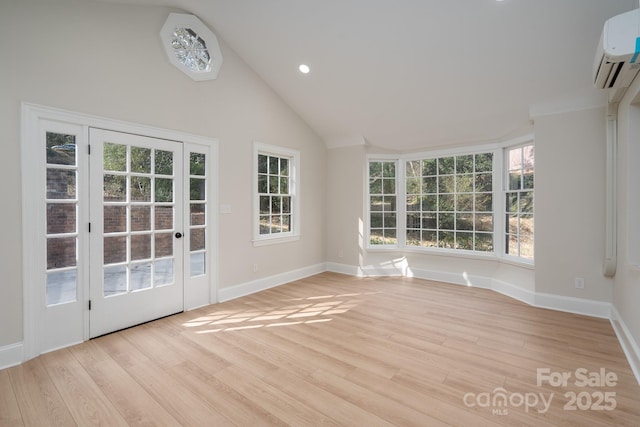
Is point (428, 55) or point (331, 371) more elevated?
point (428, 55)

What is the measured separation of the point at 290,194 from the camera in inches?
209

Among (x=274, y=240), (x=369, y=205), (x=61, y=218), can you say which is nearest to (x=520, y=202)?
(x=369, y=205)

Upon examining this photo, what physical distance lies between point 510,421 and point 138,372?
267cm

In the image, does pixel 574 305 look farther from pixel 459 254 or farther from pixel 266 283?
pixel 266 283

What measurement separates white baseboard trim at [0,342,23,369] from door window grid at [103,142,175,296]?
2.38 feet

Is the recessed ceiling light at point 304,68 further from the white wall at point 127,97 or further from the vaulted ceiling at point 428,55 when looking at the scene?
the white wall at point 127,97

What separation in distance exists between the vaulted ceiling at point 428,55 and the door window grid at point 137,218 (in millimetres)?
1604

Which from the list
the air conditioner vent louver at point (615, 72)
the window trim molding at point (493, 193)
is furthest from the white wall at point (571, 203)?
the air conditioner vent louver at point (615, 72)

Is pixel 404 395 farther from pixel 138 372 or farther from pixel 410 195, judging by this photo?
pixel 410 195

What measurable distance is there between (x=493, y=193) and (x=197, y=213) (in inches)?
173

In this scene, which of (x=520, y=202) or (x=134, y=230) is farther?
(x=520, y=202)

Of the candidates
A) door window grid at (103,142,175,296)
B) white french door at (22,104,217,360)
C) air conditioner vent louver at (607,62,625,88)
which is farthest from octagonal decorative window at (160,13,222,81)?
air conditioner vent louver at (607,62,625,88)

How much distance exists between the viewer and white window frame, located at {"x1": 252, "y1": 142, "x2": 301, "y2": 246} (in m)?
4.56

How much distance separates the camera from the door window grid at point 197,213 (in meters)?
3.78
